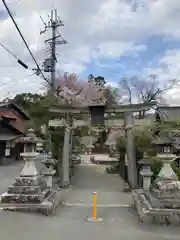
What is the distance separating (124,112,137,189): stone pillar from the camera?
55.1 feet

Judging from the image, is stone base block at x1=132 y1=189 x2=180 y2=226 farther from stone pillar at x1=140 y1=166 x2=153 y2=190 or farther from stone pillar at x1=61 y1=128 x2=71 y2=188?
stone pillar at x1=61 y1=128 x2=71 y2=188

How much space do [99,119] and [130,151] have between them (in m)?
2.46

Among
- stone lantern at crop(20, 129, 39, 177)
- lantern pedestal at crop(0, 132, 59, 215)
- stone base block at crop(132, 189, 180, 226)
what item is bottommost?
stone base block at crop(132, 189, 180, 226)

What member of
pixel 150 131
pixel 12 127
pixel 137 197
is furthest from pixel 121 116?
pixel 12 127

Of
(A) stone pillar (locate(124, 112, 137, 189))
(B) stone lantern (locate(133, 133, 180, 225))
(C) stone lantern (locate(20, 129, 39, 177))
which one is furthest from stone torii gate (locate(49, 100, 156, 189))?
(B) stone lantern (locate(133, 133, 180, 225))

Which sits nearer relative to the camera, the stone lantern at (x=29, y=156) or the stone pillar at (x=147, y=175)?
the stone lantern at (x=29, y=156)

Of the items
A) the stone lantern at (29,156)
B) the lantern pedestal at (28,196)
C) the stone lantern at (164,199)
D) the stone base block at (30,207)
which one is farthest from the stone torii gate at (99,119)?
the stone base block at (30,207)

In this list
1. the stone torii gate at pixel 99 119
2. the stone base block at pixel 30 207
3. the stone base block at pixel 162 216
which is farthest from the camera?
the stone torii gate at pixel 99 119

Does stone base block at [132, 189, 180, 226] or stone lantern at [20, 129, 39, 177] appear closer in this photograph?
stone base block at [132, 189, 180, 226]

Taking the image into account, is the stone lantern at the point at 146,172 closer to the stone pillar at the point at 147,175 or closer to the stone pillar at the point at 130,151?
the stone pillar at the point at 147,175

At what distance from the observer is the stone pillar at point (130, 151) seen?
1678cm

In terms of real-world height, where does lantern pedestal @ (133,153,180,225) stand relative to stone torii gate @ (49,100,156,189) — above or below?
below

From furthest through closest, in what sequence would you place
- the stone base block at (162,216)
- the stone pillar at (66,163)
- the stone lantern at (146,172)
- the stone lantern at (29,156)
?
the stone pillar at (66,163), the stone lantern at (146,172), the stone lantern at (29,156), the stone base block at (162,216)

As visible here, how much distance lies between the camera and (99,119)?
16984 mm
